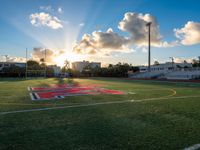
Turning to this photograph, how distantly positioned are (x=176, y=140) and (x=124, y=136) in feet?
3.28

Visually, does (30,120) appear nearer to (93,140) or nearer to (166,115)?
(93,140)

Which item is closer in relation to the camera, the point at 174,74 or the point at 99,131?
the point at 99,131

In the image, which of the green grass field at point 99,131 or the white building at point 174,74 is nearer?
the green grass field at point 99,131

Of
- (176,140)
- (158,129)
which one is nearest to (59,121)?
(158,129)

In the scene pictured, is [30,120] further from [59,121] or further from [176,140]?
[176,140]

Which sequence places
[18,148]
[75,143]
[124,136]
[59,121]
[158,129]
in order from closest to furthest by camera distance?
[18,148] < [75,143] < [124,136] < [158,129] < [59,121]

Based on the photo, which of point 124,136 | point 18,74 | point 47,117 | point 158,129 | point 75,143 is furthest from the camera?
point 18,74

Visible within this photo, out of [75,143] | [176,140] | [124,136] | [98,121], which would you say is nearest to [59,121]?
[98,121]

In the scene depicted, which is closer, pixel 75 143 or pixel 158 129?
pixel 75 143

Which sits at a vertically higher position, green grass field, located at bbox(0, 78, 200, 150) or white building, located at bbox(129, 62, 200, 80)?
white building, located at bbox(129, 62, 200, 80)

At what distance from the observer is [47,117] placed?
5531 mm

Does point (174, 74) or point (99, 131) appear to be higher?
point (174, 74)

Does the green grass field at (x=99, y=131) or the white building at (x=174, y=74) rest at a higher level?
the white building at (x=174, y=74)

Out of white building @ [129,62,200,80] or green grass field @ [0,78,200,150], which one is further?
white building @ [129,62,200,80]
